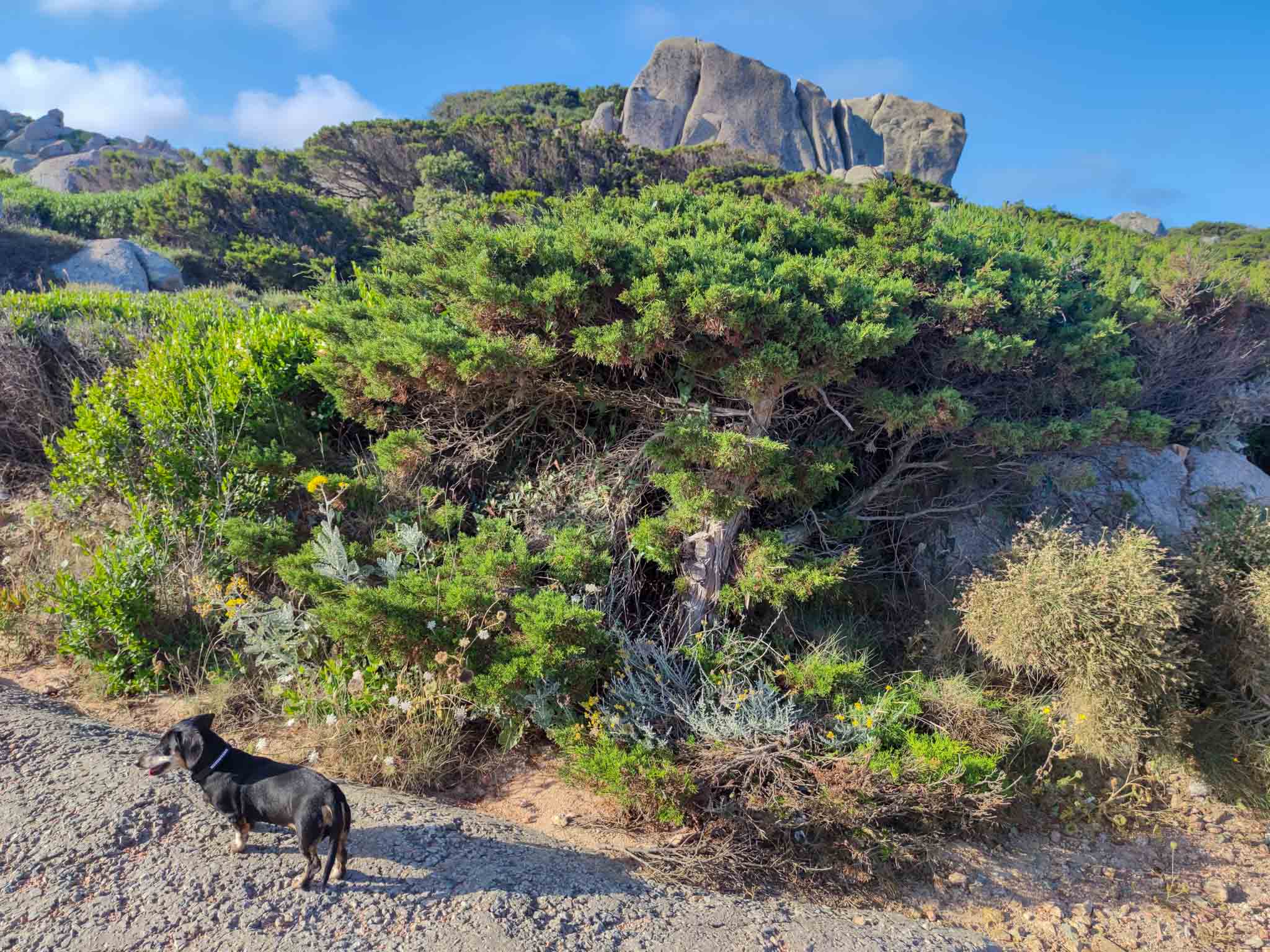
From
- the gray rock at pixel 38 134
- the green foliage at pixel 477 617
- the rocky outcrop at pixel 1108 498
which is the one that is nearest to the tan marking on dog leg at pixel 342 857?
the green foliage at pixel 477 617

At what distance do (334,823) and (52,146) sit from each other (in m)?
50.6

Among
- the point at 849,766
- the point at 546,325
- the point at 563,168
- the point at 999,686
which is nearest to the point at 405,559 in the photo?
the point at 546,325

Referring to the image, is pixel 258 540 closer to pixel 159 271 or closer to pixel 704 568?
pixel 704 568

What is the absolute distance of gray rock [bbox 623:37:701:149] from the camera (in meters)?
33.0

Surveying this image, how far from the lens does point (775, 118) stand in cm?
3422

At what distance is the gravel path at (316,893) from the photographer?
239 centimetres

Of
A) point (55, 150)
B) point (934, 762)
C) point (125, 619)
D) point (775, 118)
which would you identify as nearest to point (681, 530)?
point (934, 762)

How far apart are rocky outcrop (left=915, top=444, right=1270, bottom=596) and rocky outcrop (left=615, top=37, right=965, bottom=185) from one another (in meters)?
29.0

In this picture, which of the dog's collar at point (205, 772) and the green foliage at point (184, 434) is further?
the green foliage at point (184, 434)

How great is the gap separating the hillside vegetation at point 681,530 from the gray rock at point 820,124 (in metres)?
32.6

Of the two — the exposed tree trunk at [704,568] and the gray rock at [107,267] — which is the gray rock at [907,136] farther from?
the exposed tree trunk at [704,568]

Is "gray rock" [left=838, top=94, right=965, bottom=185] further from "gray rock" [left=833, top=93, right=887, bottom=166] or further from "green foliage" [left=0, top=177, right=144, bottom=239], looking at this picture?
"green foliage" [left=0, top=177, right=144, bottom=239]

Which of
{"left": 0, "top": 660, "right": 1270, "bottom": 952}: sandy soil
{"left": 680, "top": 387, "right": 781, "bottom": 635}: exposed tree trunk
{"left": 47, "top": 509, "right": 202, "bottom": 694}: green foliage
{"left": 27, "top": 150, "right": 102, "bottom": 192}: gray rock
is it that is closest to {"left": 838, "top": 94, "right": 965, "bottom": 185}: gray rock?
{"left": 27, "top": 150, "right": 102, "bottom": 192}: gray rock

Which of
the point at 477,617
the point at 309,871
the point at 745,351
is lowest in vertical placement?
the point at 309,871
